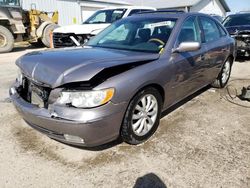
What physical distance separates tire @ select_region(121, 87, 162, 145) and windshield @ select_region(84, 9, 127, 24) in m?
6.47

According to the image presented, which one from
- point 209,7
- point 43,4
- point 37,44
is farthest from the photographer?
point 209,7

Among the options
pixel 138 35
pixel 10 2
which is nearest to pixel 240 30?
pixel 138 35

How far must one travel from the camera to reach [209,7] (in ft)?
103

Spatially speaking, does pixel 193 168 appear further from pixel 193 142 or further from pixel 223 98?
pixel 223 98

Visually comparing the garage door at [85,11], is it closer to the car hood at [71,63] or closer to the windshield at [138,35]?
the windshield at [138,35]

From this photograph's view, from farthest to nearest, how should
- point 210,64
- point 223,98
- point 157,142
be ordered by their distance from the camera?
point 223,98, point 210,64, point 157,142

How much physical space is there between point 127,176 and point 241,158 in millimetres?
1356

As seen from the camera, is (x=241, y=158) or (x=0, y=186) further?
(x=241, y=158)

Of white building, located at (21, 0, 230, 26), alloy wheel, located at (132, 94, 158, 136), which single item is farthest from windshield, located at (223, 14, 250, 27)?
white building, located at (21, 0, 230, 26)

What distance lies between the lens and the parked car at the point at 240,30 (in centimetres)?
865

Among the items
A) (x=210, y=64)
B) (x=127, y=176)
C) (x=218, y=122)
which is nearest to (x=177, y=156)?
(x=127, y=176)

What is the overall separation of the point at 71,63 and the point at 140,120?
1102mm

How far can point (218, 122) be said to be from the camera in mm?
3939

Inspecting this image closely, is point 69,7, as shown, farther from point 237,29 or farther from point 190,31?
point 190,31
